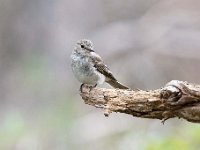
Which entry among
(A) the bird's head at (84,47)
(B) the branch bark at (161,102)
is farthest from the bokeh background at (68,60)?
(B) the branch bark at (161,102)

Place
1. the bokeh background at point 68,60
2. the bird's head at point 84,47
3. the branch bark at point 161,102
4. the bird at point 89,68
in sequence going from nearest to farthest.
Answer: the branch bark at point 161,102 < the bird at point 89,68 < the bird's head at point 84,47 < the bokeh background at point 68,60

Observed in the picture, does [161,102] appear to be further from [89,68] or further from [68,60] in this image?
[68,60]

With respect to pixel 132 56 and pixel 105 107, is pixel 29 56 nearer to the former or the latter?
pixel 132 56

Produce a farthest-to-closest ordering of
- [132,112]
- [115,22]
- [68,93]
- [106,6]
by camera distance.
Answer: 1. [106,6]
2. [115,22]
3. [68,93]
4. [132,112]

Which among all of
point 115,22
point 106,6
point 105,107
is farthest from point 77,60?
point 106,6

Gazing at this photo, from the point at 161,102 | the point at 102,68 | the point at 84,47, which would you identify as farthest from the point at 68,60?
the point at 161,102

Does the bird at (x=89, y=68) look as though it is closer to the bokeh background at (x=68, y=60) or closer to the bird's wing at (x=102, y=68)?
the bird's wing at (x=102, y=68)

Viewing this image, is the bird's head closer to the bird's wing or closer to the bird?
the bird
